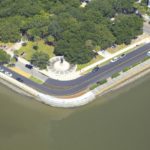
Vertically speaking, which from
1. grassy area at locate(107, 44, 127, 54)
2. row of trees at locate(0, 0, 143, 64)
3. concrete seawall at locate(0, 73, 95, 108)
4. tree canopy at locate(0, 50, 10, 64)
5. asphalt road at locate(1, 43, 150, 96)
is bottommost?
concrete seawall at locate(0, 73, 95, 108)

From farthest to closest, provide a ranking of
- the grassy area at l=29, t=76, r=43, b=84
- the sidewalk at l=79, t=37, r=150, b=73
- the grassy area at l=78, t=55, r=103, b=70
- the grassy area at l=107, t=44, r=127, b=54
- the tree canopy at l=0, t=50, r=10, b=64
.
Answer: the grassy area at l=107, t=44, r=127, b=54 < the grassy area at l=78, t=55, r=103, b=70 < the sidewalk at l=79, t=37, r=150, b=73 < the tree canopy at l=0, t=50, r=10, b=64 < the grassy area at l=29, t=76, r=43, b=84

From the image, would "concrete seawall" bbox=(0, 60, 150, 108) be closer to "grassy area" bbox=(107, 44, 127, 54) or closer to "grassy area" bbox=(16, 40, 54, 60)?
"grassy area" bbox=(107, 44, 127, 54)

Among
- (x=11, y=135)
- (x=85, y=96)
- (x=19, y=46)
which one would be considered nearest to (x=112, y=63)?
(x=85, y=96)

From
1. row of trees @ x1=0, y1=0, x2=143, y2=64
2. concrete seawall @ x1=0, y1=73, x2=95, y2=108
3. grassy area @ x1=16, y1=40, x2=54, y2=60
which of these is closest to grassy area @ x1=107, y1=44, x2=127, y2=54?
row of trees @ x1=0, y1=0, x2=143, y2=64

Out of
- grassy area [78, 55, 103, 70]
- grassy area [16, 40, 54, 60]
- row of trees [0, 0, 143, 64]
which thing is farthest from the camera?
grassy area [16, 40, 54, 60]

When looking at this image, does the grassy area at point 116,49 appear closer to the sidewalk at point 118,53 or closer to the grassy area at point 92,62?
the sidewalk at point 118,53

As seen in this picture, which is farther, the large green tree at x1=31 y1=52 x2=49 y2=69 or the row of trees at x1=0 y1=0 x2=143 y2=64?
the row of trees at x1=0 y1=0 x2=143 y2=64
